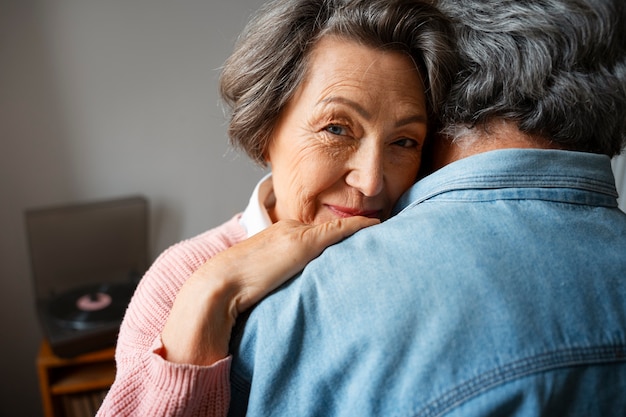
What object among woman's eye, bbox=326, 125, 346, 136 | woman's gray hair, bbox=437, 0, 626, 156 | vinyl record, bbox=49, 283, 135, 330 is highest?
woman's gray hair, bbox=437, 0, 626, 156

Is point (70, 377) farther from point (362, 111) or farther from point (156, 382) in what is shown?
point (362, 111)

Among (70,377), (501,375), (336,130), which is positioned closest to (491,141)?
(336,130)

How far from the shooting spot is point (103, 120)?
223 cm

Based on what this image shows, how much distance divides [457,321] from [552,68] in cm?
35

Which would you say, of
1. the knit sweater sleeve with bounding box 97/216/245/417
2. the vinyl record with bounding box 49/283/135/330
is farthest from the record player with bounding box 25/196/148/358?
the knit sweater sleeve with bounding box 97/216/245/417

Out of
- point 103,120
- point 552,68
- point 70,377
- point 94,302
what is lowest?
point 70,377

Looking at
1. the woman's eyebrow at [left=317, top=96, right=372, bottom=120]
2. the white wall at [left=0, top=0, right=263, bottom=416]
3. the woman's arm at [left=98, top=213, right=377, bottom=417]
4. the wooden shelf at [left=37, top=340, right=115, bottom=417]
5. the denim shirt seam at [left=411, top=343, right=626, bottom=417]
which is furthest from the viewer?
the white wall at [left=0, top=0, right=263, bottom=416]

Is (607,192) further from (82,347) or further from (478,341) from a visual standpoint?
(82,347)

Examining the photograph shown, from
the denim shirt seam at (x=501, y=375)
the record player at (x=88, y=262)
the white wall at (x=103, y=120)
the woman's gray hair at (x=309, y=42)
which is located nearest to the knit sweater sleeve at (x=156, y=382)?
the denim shirt seam at (x=501, y=375)

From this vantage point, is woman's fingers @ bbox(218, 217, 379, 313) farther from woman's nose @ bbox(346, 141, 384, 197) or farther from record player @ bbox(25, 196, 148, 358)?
record player @ bbox(25, 196, 148, 358)

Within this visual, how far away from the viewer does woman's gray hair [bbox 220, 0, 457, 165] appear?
798mm

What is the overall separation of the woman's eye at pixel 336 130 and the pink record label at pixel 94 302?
1.53 m

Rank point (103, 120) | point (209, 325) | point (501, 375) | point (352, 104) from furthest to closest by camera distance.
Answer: point (103, 120), point (352, 104), point (209, 325), point (501, 375)

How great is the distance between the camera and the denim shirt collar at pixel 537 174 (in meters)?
0.66
